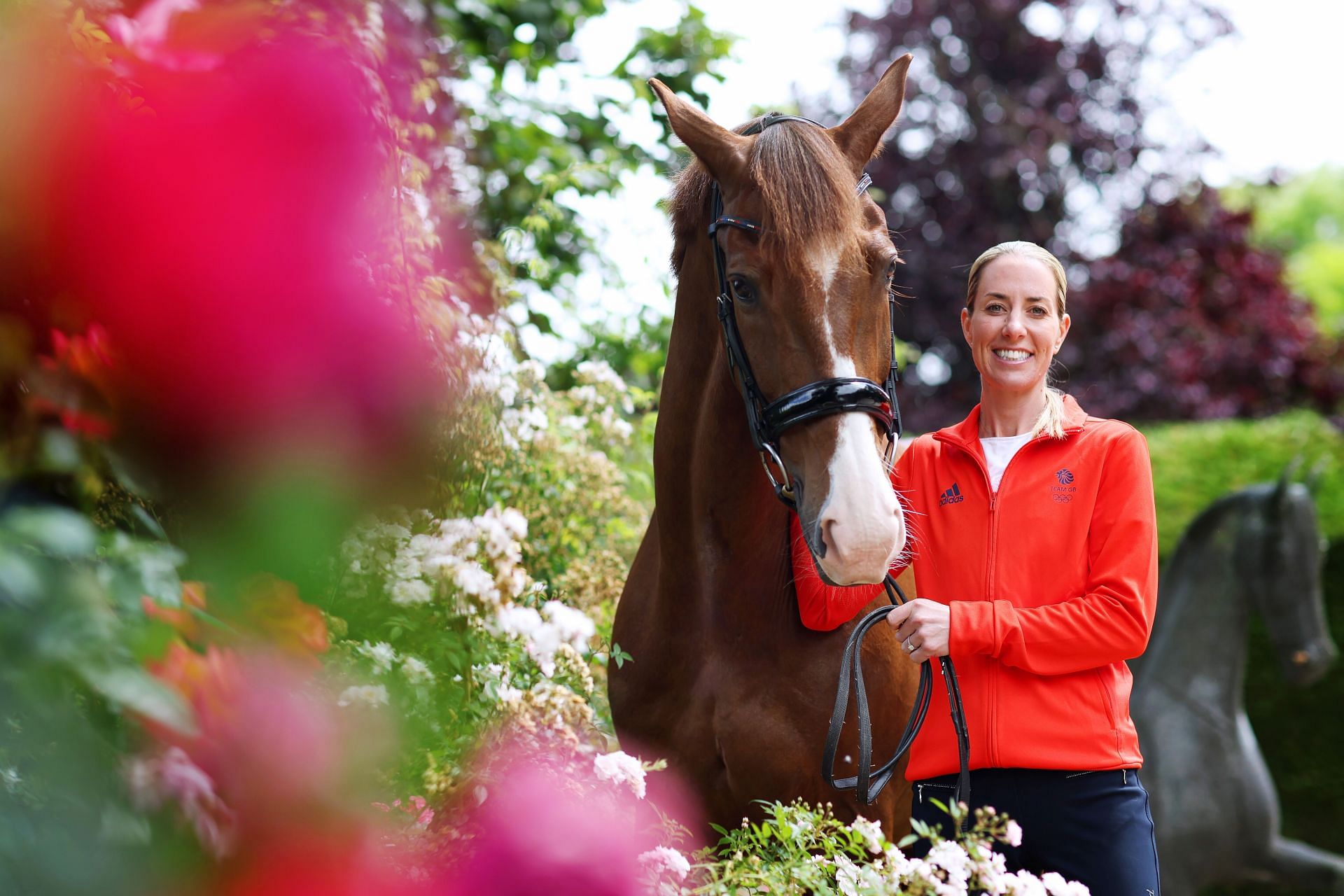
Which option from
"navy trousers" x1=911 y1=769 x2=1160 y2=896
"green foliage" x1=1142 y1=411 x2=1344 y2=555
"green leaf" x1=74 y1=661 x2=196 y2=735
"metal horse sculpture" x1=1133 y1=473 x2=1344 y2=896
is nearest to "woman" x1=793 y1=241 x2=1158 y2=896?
"navy trousers" x1=911 y1=769 x2=1160 y2=896

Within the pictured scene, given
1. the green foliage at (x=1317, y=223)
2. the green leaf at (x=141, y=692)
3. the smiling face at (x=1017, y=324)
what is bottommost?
the green leaf at (x=141, y=692)

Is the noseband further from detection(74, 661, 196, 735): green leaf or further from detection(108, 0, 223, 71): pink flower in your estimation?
detection(74, 661, 196, 735): green leaf

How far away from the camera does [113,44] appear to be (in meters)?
1.04

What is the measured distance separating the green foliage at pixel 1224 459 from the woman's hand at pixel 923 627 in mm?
5987

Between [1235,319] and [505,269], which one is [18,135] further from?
[1235,319]

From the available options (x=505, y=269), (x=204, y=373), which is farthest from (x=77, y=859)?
(x=505, y=269)

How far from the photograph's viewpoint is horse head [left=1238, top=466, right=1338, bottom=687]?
202 inches

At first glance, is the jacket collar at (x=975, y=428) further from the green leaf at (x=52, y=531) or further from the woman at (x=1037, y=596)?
the green leaf at (x=52, y=531)

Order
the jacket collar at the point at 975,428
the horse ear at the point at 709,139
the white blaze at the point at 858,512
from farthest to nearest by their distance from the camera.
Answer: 1. the horse ear at the point at 709,139
2. the jacket collar at the point at 975,428
3. the white blaze at the point at 858,512

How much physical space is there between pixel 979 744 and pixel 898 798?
0.57 m

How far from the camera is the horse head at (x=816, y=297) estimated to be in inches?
72.7

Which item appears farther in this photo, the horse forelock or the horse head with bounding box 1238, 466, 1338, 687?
the horse head with bounding box 1238, 466, 1338, 687

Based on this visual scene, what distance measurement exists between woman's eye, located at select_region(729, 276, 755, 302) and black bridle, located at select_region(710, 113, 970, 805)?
0.03 metres

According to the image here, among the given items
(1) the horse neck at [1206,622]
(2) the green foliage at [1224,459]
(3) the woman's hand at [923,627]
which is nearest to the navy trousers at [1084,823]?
(3) the woman's hand at [923,627]
